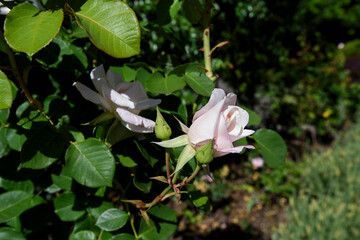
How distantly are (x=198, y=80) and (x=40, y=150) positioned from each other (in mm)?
295

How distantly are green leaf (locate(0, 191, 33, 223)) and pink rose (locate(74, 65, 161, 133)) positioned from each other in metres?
0.32

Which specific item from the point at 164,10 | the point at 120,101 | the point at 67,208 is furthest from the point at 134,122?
the point at 67,208

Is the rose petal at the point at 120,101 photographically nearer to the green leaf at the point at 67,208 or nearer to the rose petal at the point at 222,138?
the rose petal at the point at 222,138

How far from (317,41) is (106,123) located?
12.5 ft

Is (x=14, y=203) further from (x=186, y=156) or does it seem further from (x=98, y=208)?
(x=186, y=156)

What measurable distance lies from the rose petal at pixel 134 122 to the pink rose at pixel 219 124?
66 millimetres

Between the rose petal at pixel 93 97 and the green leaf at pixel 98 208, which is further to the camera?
the green leaf at pixel 98 208

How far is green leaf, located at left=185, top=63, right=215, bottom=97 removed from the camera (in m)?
0.50

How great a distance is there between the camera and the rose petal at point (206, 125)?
1.23 feet

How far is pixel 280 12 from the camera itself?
90.5 inches

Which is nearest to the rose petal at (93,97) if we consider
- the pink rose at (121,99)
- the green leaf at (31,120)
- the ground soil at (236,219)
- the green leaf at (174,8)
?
the pink rose at (121,99)

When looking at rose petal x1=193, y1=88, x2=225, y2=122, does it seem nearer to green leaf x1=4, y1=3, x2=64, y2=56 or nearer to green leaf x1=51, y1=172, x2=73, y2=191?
green leaf x1=4, y1=3, x2=64, y2=56

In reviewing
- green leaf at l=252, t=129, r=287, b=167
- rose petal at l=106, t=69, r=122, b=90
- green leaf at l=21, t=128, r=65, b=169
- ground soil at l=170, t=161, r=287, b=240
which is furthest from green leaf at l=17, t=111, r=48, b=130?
ground soil at l=170, t=161, r=287, b=240

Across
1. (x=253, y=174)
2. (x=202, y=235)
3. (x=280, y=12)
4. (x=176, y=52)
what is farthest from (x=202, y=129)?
(x=253, y=174)
